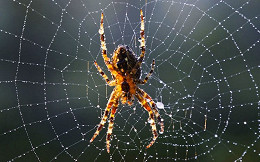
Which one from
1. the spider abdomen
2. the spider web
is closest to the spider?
the spider abdomen

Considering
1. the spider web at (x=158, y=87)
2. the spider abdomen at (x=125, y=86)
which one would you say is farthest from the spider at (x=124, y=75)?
the spider web at (x=158, y=87)

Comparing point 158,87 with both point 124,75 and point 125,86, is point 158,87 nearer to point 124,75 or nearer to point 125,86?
point 125,86

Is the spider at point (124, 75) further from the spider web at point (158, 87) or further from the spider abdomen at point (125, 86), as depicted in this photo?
the spider web at point (158, 87)

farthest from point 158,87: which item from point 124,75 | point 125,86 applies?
point 124,75

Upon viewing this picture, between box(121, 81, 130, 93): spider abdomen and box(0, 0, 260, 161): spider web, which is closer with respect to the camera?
box(121, 81, 130, 93): spider abdomen

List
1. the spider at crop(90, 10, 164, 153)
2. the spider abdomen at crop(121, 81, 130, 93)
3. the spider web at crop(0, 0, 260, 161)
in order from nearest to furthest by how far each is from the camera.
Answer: the spider at crop(90, 10, 164, 153) < the spider abdomen at crop(121, 81, 130, 93) < the spider web at crop(0, 0, 260, 161)

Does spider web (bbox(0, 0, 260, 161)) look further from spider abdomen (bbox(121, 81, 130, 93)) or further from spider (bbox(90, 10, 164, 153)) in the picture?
spider abdomen (bbox(121, 81, 130, 93))

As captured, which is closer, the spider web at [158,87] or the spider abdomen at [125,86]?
the spider abdomen at [125,86]

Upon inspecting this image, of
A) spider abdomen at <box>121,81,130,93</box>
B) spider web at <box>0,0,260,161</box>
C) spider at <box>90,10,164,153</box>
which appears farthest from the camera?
spider web at <box>0,0,260,161</box>

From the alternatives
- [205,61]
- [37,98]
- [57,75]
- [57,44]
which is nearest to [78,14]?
[57,44]
